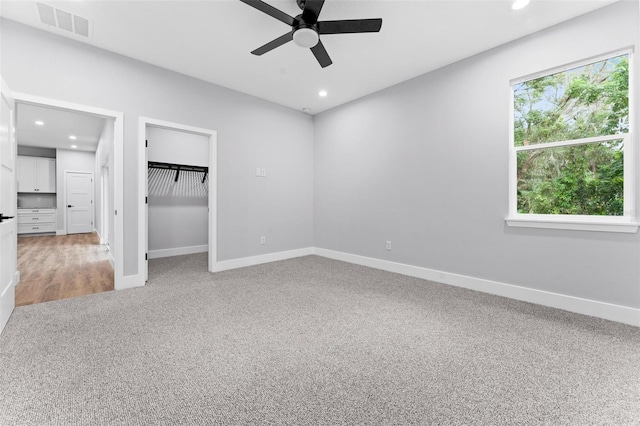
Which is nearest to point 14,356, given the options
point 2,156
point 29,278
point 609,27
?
point 2,156

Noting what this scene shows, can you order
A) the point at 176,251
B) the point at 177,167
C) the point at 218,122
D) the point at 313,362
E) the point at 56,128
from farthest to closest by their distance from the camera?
1. the point at 56,128
2. the point at 176,251
3. the point at 177,167
4. the point at 218,122
5. the point at 313,362

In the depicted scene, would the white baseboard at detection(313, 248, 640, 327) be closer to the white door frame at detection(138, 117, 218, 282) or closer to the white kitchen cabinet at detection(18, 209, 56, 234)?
the white door frame at detection(138, 117, 218, 282)

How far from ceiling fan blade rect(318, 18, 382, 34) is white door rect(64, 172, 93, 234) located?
30.8ft

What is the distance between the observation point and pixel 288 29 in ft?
8.89

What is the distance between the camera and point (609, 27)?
7.63ft

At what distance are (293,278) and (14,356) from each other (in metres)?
2.44

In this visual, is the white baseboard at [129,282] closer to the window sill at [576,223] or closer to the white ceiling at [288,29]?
the white ceiling at [288,29]

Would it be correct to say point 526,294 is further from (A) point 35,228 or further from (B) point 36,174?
(B) point 36,174

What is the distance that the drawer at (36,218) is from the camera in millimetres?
7445

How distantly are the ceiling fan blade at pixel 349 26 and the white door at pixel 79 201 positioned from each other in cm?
938

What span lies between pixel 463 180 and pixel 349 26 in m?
2.13

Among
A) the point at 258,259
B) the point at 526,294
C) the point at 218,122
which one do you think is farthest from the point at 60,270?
the point at 526,294

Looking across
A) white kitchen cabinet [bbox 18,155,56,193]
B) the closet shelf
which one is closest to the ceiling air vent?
the closet shelf

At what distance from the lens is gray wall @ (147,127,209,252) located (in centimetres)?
507
